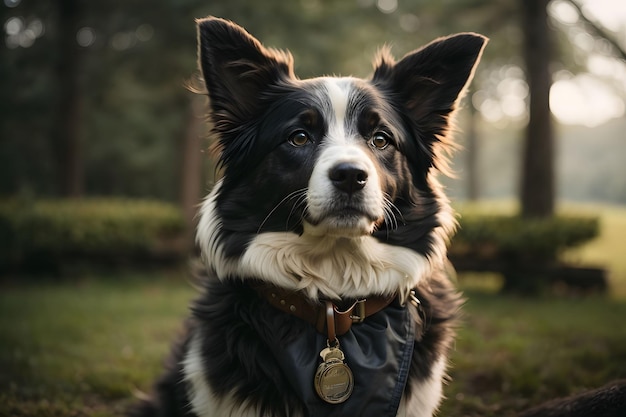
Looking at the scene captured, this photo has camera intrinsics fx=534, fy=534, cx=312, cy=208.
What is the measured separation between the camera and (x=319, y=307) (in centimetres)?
268

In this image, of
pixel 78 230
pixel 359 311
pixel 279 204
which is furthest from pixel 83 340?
pixel 359 311

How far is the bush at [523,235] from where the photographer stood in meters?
8.98

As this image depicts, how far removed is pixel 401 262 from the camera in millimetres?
2848

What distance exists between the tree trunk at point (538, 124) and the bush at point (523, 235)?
44 cm

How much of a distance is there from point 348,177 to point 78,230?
9.56m

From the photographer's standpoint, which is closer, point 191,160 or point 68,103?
point 68,103

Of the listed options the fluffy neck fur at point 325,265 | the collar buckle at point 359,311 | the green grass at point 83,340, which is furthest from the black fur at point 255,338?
the green grass at point 83,340

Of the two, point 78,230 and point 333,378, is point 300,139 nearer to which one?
point 333,378

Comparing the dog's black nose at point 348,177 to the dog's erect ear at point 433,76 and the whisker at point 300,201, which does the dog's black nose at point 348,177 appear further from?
the dog's erect ear at point 433,76

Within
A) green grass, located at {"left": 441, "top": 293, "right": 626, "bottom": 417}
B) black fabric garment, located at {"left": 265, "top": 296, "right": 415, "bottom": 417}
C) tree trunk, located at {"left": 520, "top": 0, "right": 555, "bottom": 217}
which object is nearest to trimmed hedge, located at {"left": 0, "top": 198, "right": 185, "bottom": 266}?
green grass, located at {"left": 441, "top": 293, "right": 626, "bottom": 417}

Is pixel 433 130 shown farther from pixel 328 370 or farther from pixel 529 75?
pixel 529 75

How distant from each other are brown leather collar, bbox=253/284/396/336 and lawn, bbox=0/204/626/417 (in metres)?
1.42

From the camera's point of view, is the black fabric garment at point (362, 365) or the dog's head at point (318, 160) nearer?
the black fabric garment at point (362, 365)

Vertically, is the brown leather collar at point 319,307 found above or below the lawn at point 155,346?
above
